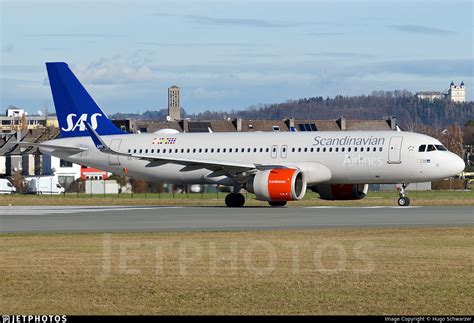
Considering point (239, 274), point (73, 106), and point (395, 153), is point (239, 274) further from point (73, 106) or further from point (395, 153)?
point (73, 106)

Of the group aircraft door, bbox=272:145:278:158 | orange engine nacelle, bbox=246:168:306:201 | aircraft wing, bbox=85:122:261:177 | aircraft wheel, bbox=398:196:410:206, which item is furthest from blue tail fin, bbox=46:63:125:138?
aircraft wheel, bbox=398:196:410:206

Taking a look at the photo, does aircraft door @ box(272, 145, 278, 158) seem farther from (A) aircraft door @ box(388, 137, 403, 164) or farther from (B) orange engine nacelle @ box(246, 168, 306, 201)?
(A) aircraft door @ box(388, 137, 403, 164)

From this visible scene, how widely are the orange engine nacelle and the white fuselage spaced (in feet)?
8.60

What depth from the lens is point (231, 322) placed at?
1499 centimetres

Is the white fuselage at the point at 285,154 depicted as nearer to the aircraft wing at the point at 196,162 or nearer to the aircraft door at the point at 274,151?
the aircraft door at the point at 274,151

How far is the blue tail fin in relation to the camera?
5638cm

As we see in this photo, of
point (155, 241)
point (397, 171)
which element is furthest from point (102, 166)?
point (155, 241)

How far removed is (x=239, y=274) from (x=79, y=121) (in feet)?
123

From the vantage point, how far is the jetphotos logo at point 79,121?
5619 cm

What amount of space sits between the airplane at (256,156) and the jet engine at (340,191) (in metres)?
0.05

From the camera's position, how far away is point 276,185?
4681cm

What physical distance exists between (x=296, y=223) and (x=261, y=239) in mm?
7572

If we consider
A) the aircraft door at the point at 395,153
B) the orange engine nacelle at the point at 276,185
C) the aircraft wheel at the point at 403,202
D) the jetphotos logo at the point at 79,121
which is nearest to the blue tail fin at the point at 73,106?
the jetphotos logo at the point at 79,121

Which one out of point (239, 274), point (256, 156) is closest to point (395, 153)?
point (256, 156)
